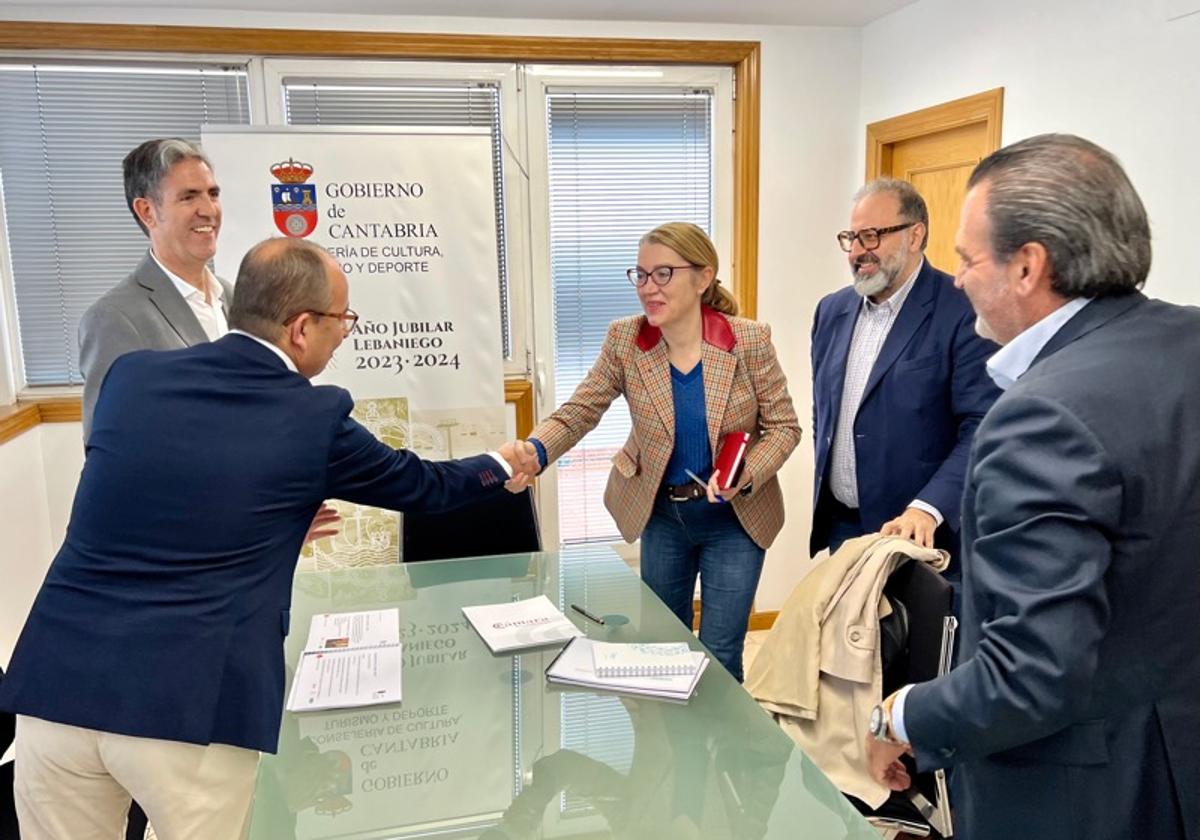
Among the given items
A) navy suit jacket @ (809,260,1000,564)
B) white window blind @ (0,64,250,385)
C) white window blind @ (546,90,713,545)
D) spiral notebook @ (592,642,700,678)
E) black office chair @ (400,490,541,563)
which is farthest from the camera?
white window blind @ (546,90,713,545)

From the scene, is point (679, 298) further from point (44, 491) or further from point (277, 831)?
point (44, 491)

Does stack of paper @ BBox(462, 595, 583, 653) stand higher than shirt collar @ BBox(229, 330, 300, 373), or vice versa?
shirt collar @ BBox(229, 330, 300, 373)

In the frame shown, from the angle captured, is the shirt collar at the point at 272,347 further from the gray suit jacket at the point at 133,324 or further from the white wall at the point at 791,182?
the white wall at the point at 791,182

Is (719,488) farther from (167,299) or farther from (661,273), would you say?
(167,299)

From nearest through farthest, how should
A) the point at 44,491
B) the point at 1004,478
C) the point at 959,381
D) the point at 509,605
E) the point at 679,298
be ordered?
the point at 1004,478 < the point at 509,605 < the point at 959,381 < the point at 679,298 < the point at 44,491

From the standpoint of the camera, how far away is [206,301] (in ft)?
7.68

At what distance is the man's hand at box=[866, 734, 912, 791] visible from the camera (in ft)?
4.66

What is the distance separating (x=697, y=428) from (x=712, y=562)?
0.37 meters

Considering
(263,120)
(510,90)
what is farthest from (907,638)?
(263,120)

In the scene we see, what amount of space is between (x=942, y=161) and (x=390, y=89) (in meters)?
2.15

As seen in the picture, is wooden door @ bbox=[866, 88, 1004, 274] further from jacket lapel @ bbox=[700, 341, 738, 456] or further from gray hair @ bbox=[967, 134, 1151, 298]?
gray hair @ bbox=[967, 134, 1151, 298]

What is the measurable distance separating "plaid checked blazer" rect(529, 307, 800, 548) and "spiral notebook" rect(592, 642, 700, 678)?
2.11 feet

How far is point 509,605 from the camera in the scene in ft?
6.34

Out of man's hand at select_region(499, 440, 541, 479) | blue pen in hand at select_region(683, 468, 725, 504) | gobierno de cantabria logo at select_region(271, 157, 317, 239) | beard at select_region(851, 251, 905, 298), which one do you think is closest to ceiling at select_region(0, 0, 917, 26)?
gobierno de cantabria logo at select_region(271, 157, 317, 239)
